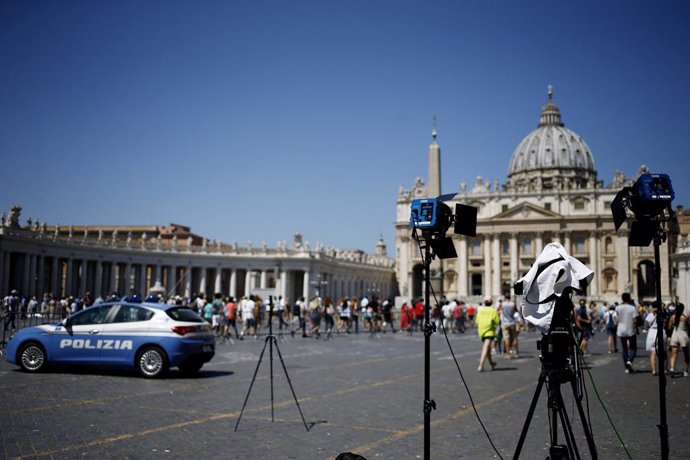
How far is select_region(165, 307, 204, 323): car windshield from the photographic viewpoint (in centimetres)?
1243

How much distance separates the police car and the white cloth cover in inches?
330

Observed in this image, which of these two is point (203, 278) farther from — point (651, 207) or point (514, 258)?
Result: point (651, 207)

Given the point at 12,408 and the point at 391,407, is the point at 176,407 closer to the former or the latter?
the point at 12,408

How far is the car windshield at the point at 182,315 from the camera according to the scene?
1243 cm

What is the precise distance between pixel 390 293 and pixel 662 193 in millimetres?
104376

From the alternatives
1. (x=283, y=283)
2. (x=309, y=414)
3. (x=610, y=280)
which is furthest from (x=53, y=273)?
(x=610, y=280)

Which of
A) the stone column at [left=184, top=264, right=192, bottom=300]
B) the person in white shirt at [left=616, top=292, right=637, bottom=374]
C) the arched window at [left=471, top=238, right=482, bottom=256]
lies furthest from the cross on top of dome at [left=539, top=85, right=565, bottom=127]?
the person in white shirt at [left=616, top=292, right=637, bottom=374]

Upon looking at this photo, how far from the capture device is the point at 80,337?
40.3 ft

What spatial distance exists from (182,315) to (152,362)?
105 cm

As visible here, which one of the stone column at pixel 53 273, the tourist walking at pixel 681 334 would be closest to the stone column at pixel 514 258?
the stone column at pixel 53 273

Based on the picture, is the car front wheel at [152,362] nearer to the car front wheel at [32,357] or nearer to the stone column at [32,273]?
the car front wheel at [32,357]

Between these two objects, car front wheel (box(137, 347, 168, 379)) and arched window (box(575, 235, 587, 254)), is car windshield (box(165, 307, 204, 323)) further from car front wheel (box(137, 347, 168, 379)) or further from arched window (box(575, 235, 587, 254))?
arched window (box(575, 235, 587, 254))

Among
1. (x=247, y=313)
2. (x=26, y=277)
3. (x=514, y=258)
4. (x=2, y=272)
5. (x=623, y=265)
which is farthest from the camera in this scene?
(x=514, y=258)

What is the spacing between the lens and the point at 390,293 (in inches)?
4328
